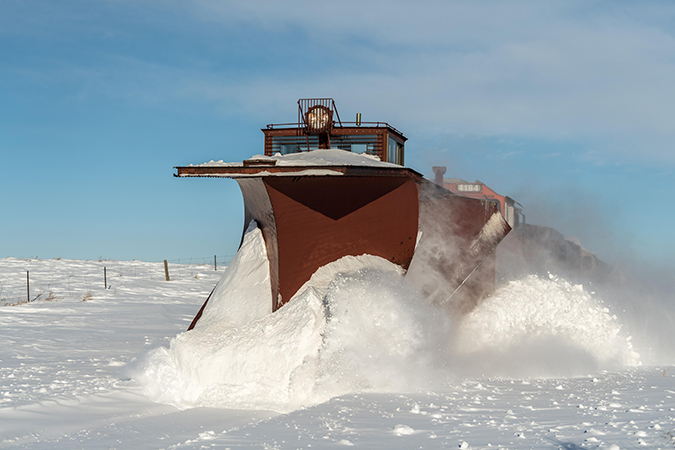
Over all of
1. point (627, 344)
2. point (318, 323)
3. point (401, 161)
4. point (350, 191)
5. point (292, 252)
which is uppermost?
point (401, 161)

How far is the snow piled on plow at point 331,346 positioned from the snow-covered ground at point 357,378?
0.5 inches

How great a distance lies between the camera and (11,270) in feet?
67.0

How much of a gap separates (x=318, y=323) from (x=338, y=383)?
0.55 meters

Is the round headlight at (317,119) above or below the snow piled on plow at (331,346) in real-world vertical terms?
above

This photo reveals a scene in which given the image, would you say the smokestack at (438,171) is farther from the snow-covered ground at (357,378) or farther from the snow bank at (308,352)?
the snow bank at (308,352)

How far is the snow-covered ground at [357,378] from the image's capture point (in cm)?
346

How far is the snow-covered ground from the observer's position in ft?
11.4

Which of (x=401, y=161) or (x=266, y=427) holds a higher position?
(x=401, y=161)

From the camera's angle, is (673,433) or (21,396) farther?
(21,396)

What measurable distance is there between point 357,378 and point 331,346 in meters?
0.36

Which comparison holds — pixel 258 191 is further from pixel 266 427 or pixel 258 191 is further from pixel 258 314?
pixel 266 427

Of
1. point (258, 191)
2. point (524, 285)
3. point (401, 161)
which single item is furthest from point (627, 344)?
point (258, 191)

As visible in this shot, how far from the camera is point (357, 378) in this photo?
4.77 m

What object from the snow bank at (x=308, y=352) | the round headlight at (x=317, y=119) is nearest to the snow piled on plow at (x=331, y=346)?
the snow bank at (x=308, y=352)
